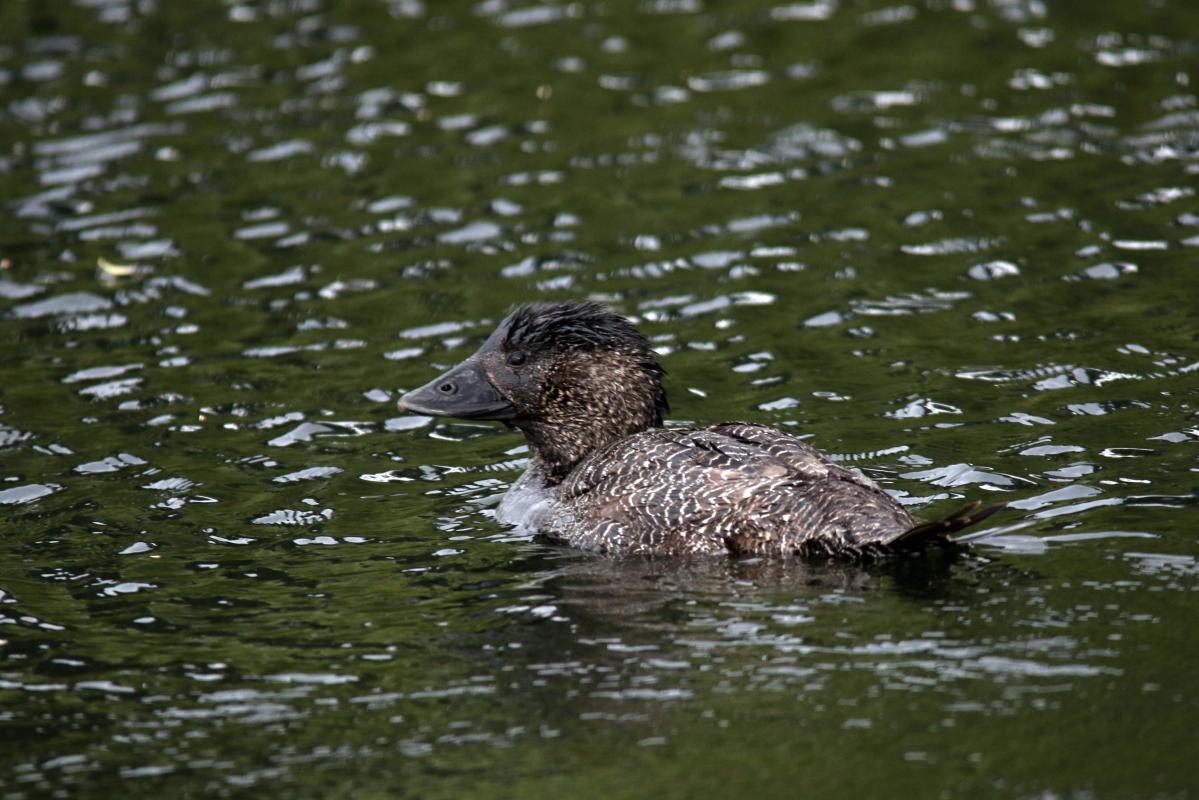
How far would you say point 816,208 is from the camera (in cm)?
1591

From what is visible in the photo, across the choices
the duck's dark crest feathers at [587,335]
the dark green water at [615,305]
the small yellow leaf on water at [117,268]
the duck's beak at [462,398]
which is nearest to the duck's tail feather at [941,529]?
the dark green water at [615,305]

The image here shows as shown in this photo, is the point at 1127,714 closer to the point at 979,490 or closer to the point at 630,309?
the point at 979,490

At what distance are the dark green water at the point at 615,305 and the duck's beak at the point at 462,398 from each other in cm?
56

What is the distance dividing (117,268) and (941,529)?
957 cm

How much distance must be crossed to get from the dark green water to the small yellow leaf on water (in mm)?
177

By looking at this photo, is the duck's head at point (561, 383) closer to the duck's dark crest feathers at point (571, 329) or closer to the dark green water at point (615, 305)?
the duck's dark crest feathers at point (571, 329)

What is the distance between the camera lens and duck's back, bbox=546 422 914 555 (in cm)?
912

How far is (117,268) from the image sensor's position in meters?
15.6

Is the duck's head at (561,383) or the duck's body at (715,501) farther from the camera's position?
the duck's head at (561,383)

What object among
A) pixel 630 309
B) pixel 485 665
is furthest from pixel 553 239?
pixel 485 665

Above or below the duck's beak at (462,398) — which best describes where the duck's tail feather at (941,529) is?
below

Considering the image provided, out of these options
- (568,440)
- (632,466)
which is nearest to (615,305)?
(568,440)

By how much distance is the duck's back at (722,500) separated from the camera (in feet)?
29.9

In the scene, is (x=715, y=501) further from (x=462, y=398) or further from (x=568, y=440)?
(x=462, y=398)
